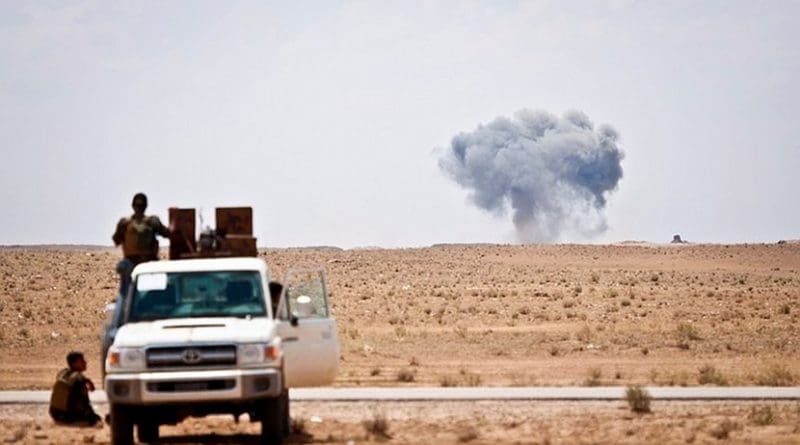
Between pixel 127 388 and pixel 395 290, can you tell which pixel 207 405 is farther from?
pixel 395 290

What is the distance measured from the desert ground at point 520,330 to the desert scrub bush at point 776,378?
0.05 metres

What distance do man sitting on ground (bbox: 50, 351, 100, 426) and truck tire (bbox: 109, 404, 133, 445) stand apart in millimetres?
3226

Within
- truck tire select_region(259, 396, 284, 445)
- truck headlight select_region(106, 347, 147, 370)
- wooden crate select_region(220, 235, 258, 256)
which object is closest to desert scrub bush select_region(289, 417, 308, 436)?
truck tire select_region(259, 396, 284, 445)

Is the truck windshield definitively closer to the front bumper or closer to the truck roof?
the truck roof

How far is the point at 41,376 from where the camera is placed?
110ft

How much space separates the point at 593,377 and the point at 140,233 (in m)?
12.8

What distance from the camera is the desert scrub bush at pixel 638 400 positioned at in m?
23.6

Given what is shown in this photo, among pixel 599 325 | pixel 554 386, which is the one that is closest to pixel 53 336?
pixel 599 325

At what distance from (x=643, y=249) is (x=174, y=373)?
110 m

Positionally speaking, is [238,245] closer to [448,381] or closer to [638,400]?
[638,400]

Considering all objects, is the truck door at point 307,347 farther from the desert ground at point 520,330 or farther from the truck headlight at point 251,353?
the desert ground at point 520,330

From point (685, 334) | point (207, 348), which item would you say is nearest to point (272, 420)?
point (207, 348)

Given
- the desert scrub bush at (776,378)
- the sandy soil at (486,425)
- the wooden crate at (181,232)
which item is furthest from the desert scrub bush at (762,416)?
the wooden crate at (181,232)

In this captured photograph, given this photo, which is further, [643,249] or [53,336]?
[643,249]
